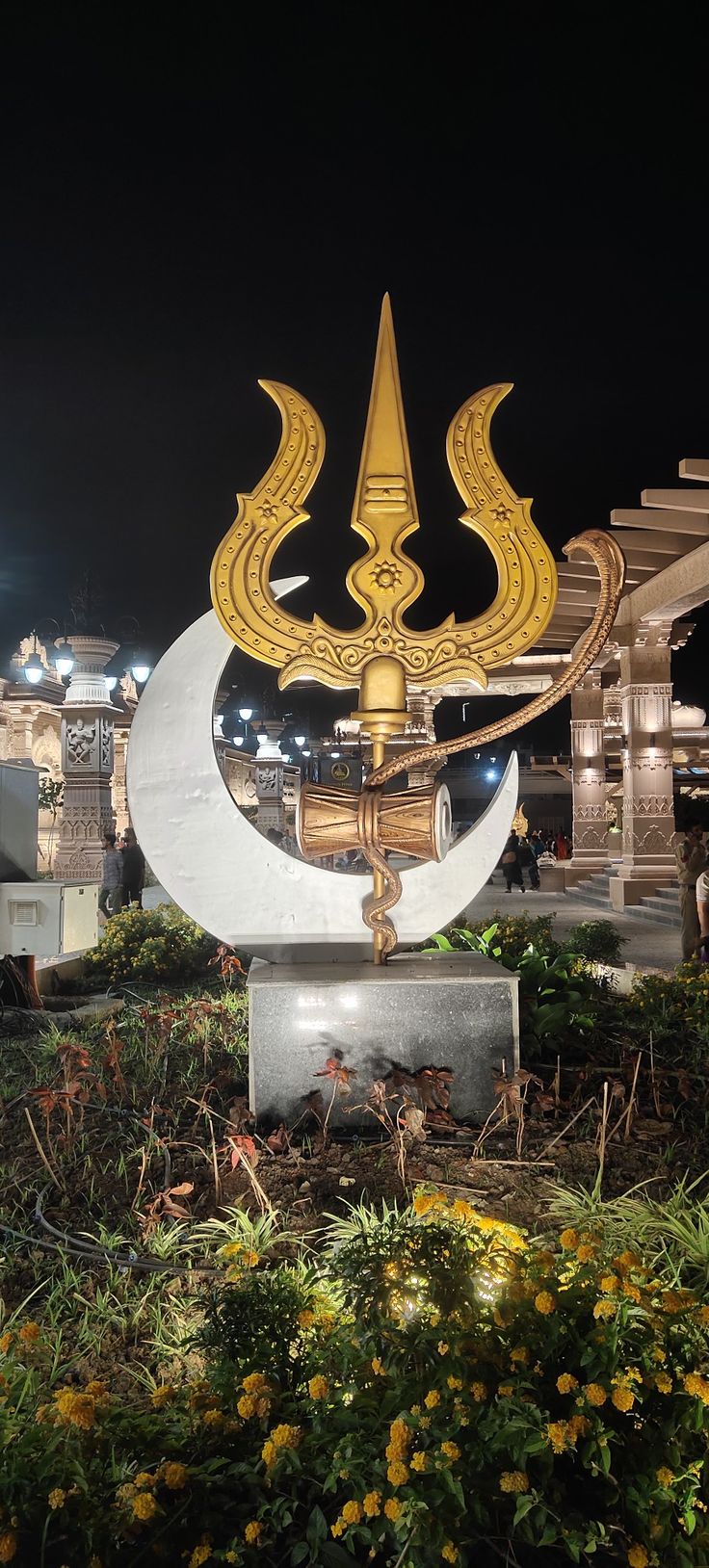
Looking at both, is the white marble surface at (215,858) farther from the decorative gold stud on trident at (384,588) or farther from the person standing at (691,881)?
the person standing at (691,881)

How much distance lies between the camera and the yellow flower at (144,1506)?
162 cm

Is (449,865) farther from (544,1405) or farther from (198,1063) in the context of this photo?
(544,1405)

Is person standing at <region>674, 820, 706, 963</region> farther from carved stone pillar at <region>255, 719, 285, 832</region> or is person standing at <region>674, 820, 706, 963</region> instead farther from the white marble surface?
carved stone pillar at <region>255, 719, 285, 832</region>

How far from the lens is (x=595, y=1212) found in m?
2.97

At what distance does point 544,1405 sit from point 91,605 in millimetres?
13005

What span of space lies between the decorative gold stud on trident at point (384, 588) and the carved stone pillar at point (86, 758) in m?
9.96

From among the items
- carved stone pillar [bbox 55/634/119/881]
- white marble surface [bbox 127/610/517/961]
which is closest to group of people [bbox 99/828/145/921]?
carved stone pillar [bbox 55/634/119/881]

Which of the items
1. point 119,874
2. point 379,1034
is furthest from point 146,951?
point 379,1034

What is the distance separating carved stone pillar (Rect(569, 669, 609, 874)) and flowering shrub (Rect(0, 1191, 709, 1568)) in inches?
689

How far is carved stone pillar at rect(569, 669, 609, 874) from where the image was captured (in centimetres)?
1930

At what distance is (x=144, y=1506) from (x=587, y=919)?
544 inches

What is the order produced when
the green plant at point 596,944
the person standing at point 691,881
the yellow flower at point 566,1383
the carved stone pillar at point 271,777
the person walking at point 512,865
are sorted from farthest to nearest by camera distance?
the carved stone pillar at point 271,777
the person walking at point 512,865
the person standing at point 691,881
the green plant at point 596,944
the yellow flower at point 566,1383

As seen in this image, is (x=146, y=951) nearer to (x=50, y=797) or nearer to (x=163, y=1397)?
(x=163, y=1397)

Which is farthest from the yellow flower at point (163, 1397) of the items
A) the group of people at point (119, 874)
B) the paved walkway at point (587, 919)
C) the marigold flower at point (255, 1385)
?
the group of people at point (119, 874)
